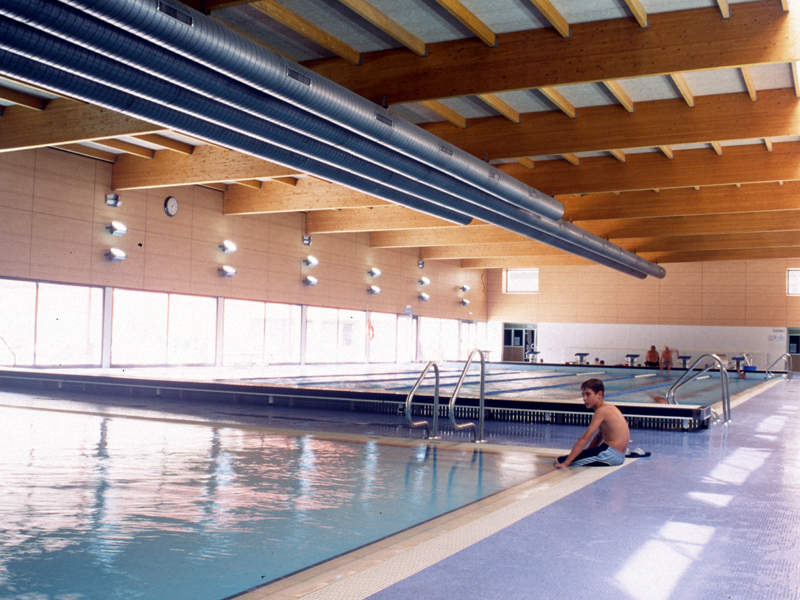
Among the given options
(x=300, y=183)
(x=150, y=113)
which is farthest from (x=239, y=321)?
(x=150, y=113)

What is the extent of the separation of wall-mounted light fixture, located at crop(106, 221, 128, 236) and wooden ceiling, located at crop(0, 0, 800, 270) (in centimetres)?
77

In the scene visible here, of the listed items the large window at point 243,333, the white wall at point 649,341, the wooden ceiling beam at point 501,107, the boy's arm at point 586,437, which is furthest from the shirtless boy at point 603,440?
the white wall at point 649,341

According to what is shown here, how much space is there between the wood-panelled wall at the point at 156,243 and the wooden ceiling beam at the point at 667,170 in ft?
25.5

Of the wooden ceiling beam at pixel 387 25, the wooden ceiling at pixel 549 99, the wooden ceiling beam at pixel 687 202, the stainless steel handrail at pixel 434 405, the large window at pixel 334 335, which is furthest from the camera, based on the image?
the large window at pixel 334 335

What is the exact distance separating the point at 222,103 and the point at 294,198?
29.4 feet

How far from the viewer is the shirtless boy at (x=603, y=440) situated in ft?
18.9

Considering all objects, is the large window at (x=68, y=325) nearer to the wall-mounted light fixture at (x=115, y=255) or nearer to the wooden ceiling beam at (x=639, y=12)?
the wall-mounted light fixture at (x=115, y=255)

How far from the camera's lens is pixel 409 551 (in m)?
3.38

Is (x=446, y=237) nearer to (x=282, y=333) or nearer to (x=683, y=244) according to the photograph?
(x=282, y=333)

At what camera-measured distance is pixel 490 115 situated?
11.2m

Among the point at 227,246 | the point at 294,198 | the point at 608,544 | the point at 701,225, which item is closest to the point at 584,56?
the point at 608,544

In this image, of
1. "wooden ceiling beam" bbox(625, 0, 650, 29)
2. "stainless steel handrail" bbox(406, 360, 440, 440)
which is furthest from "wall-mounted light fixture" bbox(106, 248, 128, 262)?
"wooden ceiling beam" bbox(625, 0, 650, 29)

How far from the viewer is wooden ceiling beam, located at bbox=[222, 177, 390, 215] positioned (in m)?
16.1

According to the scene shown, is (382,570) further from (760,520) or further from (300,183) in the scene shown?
(300,183)
